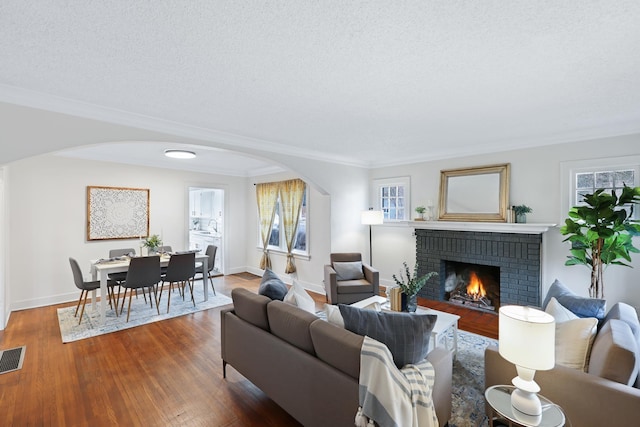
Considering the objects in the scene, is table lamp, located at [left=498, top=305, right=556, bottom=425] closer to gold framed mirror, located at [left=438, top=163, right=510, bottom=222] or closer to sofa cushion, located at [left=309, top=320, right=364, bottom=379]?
sofa cushion, located at [left=309, top=320, right=364, bottom=379]

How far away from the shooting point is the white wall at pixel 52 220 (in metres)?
4.49

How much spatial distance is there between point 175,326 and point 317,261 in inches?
104

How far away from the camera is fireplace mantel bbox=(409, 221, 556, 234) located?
12.8 feet

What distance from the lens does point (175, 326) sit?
3.93 meters

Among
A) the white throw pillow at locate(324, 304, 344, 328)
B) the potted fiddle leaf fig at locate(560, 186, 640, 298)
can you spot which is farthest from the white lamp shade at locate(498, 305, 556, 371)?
the potted fiddle leaf fig at locate(560, 186, 640, 298)

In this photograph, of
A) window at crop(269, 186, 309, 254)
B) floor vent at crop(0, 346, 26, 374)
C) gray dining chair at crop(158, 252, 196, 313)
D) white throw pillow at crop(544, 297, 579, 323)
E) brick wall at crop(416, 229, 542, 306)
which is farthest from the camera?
window at crop(269, 186, 309, 254)

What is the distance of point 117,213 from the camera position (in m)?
5.43

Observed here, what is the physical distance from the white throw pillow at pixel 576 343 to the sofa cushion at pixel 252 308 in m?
2.06

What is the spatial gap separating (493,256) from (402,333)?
11.1 feet

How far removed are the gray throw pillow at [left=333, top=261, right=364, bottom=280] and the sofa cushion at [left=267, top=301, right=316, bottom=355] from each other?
8.14 ft

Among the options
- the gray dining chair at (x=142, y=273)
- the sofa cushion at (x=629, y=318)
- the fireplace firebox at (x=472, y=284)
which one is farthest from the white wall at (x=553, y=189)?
the gray dining chair at (x=142, y=273)

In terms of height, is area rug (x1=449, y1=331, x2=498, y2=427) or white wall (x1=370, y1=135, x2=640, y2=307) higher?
white wall (x1=370, y1=135, x2=640, y2=307)

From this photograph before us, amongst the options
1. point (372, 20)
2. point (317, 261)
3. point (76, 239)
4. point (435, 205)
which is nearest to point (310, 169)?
point (317, 261)

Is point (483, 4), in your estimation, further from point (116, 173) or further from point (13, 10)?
point (116, 173)
